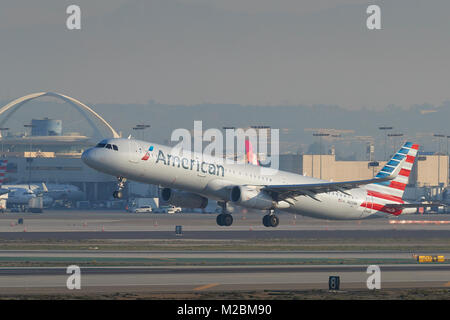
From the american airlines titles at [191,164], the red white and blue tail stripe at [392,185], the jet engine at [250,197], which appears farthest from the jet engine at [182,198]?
the red white and blue tail stripe at [392,185]

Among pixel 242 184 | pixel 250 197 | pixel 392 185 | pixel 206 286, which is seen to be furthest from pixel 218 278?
pixel 392 185

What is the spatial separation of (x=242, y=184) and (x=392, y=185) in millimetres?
19890

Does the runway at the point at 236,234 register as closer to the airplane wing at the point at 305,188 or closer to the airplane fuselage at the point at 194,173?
the airplane fuselage at the point at 194,173

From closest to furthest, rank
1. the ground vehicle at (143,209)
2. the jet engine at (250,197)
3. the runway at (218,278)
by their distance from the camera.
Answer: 1. the runway at (218,278)
2. the jet engine at (250,197)
3. the ground vehicle at (143,209)

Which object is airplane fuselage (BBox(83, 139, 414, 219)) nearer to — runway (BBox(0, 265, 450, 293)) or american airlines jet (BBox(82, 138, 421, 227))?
american airlines jet (BBox(82, 138, 421, 227))

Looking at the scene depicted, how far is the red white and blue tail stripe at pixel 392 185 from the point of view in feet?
274

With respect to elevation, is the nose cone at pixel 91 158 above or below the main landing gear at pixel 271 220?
above

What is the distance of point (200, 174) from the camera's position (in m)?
69.4

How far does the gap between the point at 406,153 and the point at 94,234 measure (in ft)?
113

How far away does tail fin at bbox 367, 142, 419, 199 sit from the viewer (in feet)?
277

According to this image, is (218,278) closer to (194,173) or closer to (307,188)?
(194,173)

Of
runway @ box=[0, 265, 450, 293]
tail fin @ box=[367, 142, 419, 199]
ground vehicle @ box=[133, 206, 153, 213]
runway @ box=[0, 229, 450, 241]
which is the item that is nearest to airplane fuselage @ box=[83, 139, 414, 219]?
tail fin @ box=[367, 142, 419, 199]
